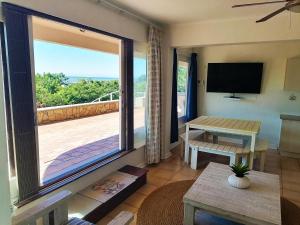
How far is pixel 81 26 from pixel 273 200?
2.43 meters

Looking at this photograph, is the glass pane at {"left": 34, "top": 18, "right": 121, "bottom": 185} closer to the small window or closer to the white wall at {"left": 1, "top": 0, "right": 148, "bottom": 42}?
the white wall at {"left": 1, "top": 0, "right": 148, "bottom": 42}

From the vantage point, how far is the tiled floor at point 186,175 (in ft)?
8.09

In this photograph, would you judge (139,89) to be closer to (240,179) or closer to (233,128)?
(233,128)

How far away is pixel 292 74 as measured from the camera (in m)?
4.04

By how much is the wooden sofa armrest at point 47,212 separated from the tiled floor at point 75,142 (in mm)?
954

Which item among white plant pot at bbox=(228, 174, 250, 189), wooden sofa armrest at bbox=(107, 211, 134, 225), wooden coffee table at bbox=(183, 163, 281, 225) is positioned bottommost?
wooden coffee table at bbox=(183, 163, 281, 225)

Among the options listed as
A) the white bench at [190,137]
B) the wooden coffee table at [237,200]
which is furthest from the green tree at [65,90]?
the wooden coffee table at [237,200]

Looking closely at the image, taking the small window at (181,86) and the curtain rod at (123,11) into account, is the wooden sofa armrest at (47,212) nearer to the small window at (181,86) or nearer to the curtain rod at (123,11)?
the curtain rod at (123,11)

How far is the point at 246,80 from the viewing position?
4449 millimetres

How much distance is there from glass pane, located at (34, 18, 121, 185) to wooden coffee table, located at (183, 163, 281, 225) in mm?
1354

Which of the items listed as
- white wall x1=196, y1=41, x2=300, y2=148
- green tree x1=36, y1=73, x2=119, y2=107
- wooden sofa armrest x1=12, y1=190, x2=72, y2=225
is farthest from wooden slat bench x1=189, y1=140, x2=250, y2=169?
green tree x1=36, y1=73, x2=119, y2=107

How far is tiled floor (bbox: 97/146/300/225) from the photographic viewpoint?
8.09ft

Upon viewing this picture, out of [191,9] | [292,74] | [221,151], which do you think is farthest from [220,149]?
[292,74]

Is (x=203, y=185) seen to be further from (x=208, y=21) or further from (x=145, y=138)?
(x=208, y=21)
